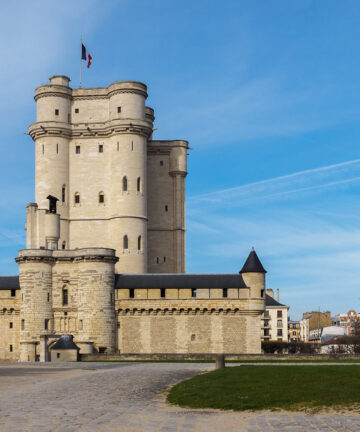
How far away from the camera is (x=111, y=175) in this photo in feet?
253

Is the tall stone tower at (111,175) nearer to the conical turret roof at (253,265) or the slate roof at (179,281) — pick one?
the slate roof at (179,281)

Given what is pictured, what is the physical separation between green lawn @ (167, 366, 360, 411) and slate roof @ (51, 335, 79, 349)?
1316 inches

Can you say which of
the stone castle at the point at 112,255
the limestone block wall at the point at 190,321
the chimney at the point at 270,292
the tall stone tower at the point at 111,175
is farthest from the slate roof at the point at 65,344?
the chimney at the point at 270,292

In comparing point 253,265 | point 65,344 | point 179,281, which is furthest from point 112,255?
point 253,265

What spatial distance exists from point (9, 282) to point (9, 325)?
13.8 ft

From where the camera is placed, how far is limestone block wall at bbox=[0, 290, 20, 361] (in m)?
66.1

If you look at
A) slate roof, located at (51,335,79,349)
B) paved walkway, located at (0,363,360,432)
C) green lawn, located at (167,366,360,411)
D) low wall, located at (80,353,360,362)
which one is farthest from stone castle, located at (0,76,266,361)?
paved walkway, located at (0,363,360,432)

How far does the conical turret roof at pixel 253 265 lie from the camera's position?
6612 centimetres

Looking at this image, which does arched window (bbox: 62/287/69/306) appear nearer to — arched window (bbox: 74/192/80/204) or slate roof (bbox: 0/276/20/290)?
slate roof (bbox: 0/276/20/290)

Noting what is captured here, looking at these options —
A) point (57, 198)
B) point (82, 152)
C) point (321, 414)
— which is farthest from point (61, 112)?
point (321, 414)

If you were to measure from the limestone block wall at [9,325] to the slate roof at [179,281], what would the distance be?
9759 millimetres

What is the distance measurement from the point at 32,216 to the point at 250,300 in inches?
922

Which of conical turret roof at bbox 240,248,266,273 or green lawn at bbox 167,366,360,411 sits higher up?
conical turret roof at bbox 240,248,266,273

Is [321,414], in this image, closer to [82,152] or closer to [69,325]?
[69,325]
